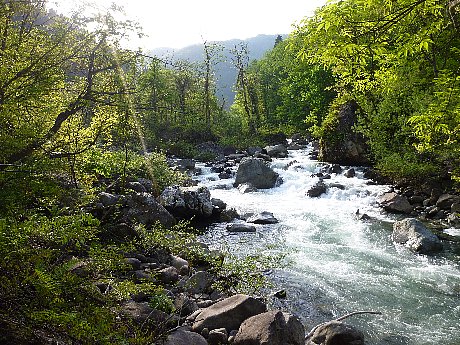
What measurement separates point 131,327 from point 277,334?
2.62m

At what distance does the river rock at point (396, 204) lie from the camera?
17.1 metres

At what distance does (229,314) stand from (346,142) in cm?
2107

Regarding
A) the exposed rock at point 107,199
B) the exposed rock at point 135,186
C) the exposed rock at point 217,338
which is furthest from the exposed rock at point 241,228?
the exposed rock at point 217,338

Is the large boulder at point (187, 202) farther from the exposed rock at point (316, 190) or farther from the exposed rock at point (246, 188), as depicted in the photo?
the exposed rock at point (316, 190)

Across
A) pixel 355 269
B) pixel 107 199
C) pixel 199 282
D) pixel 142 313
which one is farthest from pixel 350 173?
pixel 142 313

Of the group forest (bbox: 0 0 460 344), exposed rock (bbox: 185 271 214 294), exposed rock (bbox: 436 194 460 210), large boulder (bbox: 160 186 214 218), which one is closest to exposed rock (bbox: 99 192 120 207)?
forest (bbox: 0 0 460 344)

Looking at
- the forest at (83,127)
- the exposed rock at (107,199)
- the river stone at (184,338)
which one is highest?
the forest at (83,127)

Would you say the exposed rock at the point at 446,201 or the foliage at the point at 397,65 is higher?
the foliage at the point at 397,65

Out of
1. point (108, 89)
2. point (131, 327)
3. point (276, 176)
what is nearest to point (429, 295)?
point (131, 327)

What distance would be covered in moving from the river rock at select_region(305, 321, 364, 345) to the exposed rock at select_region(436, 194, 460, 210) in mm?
11692

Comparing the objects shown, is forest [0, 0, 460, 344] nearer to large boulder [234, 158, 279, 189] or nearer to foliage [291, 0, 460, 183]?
foliage [291, 0, 460, 183]

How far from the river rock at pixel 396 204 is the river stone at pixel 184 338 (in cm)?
1376

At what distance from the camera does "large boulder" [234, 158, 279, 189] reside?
23.9 m

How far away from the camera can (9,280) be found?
3084mm
